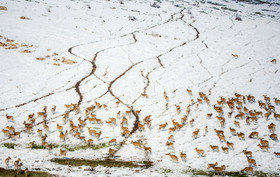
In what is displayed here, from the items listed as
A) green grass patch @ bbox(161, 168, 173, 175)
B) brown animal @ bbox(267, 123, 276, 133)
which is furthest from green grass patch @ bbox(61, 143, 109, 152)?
brown animal @ bbox(267, 123, 276, 133)

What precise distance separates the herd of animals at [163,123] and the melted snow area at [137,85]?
85 mm

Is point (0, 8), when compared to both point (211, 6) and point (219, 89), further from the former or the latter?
point (211, 6)

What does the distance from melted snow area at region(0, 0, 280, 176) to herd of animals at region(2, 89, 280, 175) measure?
9 centimetres

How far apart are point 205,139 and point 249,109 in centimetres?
463

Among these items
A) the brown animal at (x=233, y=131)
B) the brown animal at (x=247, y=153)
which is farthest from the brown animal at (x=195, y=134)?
the brown animal at (x=247, y=153)

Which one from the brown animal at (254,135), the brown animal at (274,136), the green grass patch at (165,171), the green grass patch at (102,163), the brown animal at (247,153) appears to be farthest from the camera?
the brown animal at (254,135)

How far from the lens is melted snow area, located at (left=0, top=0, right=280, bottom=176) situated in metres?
9.87

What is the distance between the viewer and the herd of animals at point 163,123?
973cm

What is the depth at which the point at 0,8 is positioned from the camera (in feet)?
90.3

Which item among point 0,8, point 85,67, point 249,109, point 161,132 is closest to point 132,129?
point 161,132

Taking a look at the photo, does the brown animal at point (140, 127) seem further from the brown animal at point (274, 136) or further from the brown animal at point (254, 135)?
the brown animal at point (274, 136)

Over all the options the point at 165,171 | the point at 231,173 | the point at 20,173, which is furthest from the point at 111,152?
the point at 231,173

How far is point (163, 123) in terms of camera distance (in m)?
12.3

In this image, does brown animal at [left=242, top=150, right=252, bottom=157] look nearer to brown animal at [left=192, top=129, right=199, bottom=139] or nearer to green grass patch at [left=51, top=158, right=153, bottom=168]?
brown animal at [left=192, top=129, right=199, bottom=139]
